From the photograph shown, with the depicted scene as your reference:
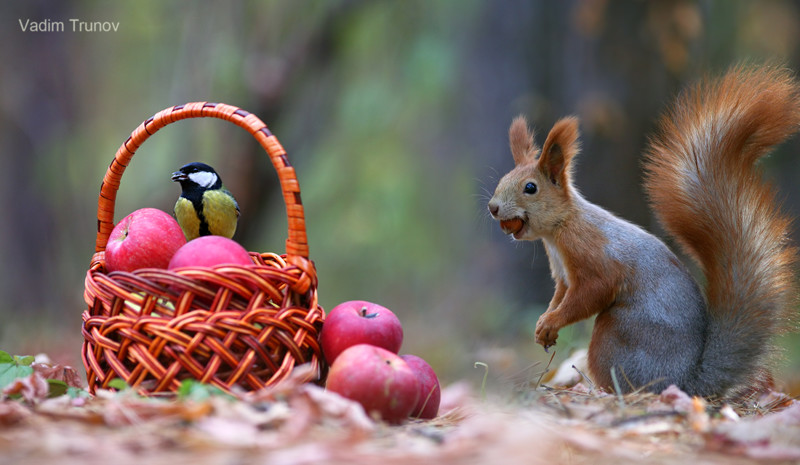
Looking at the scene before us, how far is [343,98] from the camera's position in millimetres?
7066

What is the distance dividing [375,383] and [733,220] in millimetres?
1169

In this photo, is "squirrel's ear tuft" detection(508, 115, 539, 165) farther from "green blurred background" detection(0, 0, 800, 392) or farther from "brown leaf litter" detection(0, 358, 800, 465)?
"brown leaf litter" detection(0, 358, 800, 465)

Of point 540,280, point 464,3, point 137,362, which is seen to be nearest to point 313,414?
point 137,362

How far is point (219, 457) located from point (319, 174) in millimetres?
7239

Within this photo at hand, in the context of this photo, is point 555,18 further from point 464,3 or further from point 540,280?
point 464,3

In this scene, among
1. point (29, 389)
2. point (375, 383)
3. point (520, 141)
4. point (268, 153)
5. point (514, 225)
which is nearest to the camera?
point (375, 383)

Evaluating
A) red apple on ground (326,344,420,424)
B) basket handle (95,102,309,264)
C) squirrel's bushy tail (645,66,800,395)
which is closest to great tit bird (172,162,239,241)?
basket handle (95,102,309,264)

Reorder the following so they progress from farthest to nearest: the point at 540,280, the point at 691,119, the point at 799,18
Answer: the point at 799,18
the point at 540,280
the point at 691,119

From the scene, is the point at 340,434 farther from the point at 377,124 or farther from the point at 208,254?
the point at 377,124

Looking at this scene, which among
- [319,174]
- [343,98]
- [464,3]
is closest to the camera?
[464,3]

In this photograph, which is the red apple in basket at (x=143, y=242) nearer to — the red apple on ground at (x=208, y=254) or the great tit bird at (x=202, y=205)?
the red apple on ground at (x=208, y=254)

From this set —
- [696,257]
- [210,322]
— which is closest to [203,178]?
[210,322]

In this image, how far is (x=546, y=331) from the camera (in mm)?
1892

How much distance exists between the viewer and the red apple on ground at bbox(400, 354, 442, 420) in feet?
5.11
